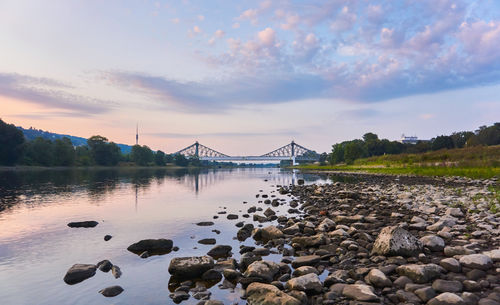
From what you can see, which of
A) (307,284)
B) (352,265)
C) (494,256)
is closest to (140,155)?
(352,265)

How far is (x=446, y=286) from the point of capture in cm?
566

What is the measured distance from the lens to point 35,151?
94.6 metres

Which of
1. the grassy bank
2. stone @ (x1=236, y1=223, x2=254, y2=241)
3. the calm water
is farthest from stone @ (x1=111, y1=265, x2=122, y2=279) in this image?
the grassy bank

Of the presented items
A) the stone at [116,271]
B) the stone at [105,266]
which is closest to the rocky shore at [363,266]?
the stone at [116,271]

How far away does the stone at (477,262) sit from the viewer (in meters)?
6.45

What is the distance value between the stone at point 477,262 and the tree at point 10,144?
10033 centimetres

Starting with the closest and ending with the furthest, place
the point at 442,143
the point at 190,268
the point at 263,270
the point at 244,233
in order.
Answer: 1. the point at 263,270
2. the point at 190,268
3. the point at 244,233
4. the point at 442,143

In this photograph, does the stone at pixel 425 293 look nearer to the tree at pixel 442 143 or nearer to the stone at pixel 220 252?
the stone at pixel 220 252

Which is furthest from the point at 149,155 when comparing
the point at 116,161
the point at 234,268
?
the point at 234,268

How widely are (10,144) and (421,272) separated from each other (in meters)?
101

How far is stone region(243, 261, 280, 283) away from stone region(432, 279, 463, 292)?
3281mm

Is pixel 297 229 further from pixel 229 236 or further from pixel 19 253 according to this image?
pixel 19 253

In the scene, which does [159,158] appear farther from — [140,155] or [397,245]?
[397,245]

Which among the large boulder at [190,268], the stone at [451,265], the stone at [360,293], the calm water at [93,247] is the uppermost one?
the stone at [451,265]
